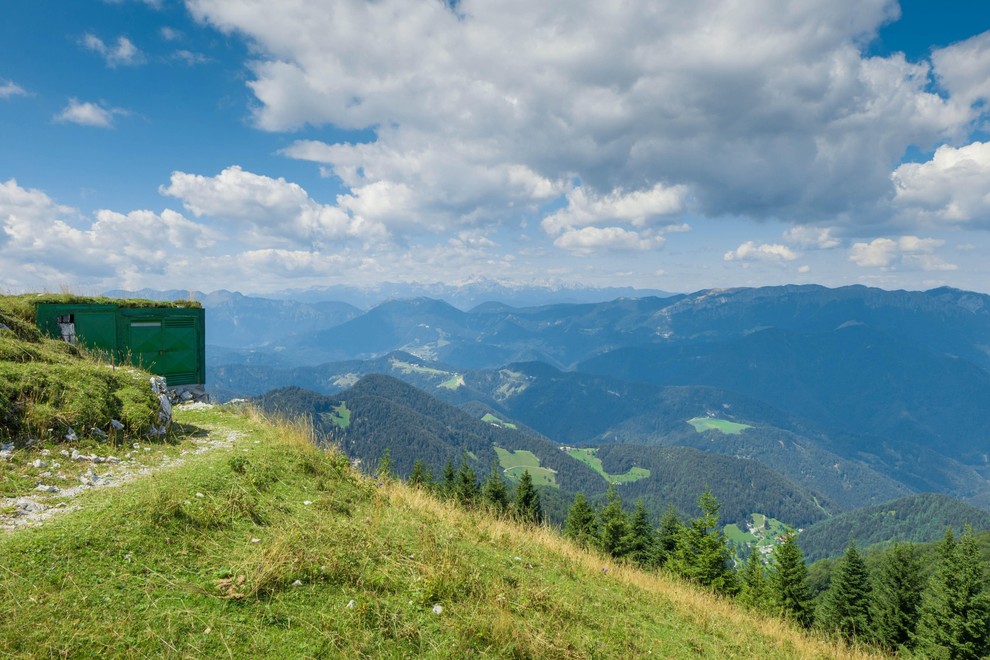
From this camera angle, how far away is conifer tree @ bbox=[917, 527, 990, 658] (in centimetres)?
2825

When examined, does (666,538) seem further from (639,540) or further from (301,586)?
(301,586)

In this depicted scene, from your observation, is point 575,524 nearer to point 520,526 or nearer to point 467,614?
point 520,526

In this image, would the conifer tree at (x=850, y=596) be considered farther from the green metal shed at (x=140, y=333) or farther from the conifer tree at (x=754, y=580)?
the green metal shed at (x=140, y=333)

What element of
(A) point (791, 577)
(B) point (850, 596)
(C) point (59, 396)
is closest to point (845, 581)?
(B) point (850, 596)

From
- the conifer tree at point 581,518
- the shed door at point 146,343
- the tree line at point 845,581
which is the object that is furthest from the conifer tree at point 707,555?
the shed door at point 146,343

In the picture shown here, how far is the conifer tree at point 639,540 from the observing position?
132ft

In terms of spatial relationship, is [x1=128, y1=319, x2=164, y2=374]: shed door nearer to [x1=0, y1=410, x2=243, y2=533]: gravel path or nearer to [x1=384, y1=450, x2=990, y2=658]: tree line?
[x1=0, y1=410, x2=243, y2=533]: gravel path

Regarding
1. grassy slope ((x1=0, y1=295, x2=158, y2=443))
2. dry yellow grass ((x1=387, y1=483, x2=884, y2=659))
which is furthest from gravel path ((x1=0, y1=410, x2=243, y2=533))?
dry yellow grass ((x1=387, y1=483, x2=884, y2=659))

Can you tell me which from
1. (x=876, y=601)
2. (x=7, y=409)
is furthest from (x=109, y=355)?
(x=876, y=601)

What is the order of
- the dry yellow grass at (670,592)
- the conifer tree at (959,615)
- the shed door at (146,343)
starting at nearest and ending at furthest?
the dry yellow grass at (670,592)
the shed door at (146,343)
the conifer tree at (959,615)

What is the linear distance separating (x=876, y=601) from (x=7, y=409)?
2371 inches

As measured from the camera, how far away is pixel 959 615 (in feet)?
94.9

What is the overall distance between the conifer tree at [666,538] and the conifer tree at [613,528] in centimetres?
557

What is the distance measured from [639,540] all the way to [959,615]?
21.8 metres
